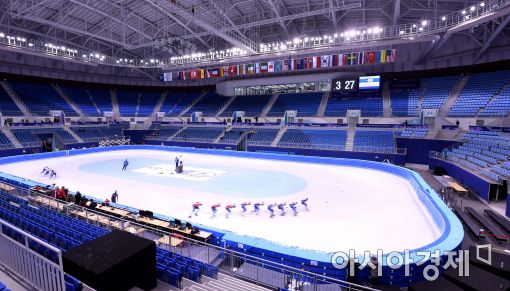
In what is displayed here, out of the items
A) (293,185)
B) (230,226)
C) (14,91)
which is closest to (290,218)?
(230,226)

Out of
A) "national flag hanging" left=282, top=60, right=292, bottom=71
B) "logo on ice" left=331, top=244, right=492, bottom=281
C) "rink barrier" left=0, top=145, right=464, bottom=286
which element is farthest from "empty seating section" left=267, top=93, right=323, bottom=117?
"logo on ice" left=331, top=244, right=492, bottom=281

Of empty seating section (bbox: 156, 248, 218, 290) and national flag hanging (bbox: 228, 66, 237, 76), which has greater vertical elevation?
national flag hanging (bbox: 228, 66, 237, 76)

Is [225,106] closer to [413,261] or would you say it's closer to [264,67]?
[264,67]

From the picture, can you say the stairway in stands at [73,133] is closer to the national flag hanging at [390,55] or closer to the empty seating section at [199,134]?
the empty seating section at [199,134]

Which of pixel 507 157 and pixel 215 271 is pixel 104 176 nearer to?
pixel 215 271

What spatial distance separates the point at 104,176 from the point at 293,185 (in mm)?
14804

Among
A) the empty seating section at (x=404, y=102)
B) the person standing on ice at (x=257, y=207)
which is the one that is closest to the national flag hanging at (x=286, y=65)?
the empty seating section at (x=404, y=102)

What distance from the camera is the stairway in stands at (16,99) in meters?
37.8

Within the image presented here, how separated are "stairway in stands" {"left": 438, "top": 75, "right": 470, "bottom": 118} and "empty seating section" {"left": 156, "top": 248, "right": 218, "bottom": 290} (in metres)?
33.1

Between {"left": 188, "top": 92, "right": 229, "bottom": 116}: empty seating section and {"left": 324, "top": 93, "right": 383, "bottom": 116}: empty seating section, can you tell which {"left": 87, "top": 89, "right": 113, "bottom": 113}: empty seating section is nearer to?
{"left": 188, "top": 92, "right": 229, "bottom": 116}: empty seating section

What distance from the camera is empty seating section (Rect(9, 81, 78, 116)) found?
39500mm

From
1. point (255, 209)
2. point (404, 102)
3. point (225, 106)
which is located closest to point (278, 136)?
point (225, 106)

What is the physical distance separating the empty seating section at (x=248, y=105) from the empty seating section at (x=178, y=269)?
37046 millimetres

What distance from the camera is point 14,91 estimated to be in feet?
131
